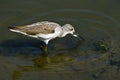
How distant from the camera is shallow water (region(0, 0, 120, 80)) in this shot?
28.0 feet

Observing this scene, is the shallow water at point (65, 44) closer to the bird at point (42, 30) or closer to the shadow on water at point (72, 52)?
the shadow on water at point (72, 52)

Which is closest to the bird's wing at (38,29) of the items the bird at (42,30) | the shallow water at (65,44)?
the bird at (42,30)

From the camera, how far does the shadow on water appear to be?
8.57 metres

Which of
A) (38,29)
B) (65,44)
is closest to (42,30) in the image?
(38,29)

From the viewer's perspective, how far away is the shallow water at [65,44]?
854cm

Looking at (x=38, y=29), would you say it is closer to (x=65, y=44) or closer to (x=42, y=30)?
(x=42, y=30)

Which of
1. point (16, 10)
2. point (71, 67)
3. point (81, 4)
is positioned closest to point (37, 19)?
point (16, 10)

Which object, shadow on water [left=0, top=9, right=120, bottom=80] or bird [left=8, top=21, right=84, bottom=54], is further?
bird [left=8, top=21, right=84, bottom=54]

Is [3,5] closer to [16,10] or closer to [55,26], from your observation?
[16,10]

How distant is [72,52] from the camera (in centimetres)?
930

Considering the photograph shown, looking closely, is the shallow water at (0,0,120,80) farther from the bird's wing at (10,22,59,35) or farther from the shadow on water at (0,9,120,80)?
the bird's wing at (10,22,59,35)

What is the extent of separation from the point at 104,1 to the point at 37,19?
2.21 metres

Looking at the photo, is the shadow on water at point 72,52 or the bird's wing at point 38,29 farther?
the bird's wing at point 38,29

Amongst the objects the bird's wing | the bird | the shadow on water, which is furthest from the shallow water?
the bird's wing
